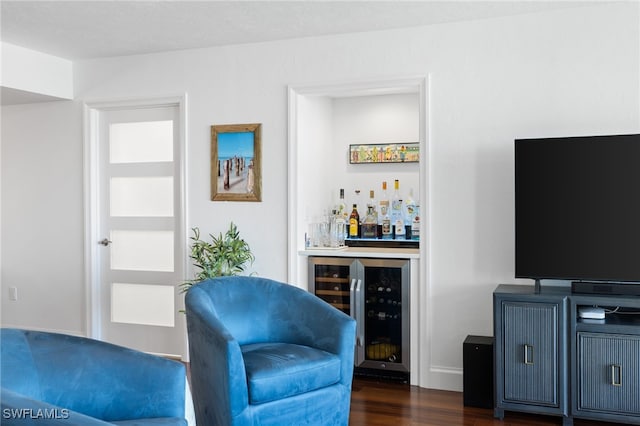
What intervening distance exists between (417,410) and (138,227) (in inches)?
110

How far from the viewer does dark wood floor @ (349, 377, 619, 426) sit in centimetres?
362

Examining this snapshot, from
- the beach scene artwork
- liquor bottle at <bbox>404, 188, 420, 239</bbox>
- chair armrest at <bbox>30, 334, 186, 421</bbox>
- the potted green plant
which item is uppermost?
the beach scene artwork

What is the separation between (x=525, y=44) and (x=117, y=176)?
11.2ft

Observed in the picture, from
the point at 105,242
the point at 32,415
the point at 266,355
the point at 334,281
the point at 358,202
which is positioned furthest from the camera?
the point at 105,242

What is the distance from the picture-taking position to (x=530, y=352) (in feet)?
11.8

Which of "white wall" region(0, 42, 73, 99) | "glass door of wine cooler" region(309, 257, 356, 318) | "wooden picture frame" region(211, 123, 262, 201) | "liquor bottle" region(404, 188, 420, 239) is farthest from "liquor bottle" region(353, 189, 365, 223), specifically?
"white wall" region(0, 42, 73, 99)

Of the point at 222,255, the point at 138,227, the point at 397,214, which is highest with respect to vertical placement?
the point at 397,214

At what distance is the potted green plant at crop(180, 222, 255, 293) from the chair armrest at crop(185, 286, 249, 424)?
1316mm

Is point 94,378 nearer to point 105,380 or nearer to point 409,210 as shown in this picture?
point 105,380

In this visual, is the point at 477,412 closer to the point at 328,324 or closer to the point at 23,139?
the point at 328,324

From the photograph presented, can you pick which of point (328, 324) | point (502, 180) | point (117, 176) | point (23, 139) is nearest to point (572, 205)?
point (502, 180)

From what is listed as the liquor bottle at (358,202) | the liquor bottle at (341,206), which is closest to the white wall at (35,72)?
the liquor bottle at (341,206)

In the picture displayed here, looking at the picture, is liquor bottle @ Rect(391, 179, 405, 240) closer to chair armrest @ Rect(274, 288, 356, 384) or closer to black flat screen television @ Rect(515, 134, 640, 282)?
black flat screen television @ Rect(515, 134, 640, 282)

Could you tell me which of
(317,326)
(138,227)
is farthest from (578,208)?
(138,227)
